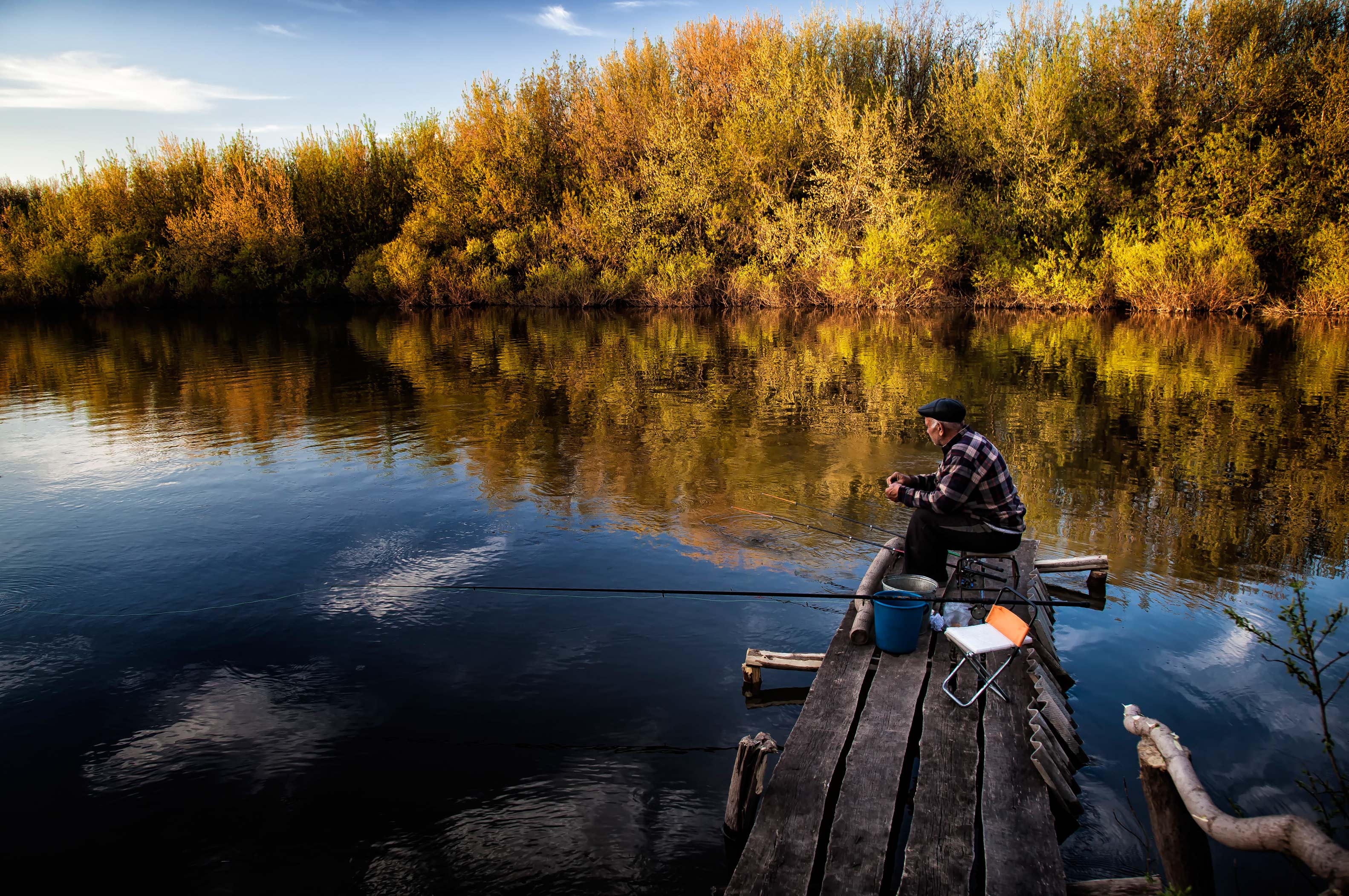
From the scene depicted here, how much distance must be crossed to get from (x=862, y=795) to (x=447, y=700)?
Result: 3.45 m

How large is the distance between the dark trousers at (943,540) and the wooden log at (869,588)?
33 centimetres

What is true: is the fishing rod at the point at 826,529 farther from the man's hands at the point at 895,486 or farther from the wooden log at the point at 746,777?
the wooden log at the point at 746,777

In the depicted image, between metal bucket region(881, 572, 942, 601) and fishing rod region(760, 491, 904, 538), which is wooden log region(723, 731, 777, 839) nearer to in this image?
metal bucket region(881, 572, 942, 601)

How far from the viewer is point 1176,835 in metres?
3.60

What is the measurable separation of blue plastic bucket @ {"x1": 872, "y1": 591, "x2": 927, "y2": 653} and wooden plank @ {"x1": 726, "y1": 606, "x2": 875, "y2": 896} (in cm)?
17

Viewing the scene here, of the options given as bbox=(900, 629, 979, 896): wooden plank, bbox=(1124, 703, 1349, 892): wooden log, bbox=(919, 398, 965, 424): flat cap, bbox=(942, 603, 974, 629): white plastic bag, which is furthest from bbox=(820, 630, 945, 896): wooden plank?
bbox=(919, 398, 965, 424): flat cap

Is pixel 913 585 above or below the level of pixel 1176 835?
above

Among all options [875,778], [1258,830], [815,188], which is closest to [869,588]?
[875,778]

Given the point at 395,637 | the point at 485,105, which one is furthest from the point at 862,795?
the point at 485,105

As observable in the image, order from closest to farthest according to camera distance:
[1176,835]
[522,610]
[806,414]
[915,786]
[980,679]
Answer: [1176,835] → [915,786] → [980,679] → [522,610] → [806,414]

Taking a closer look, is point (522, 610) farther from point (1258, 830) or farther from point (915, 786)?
point (1258, 830)

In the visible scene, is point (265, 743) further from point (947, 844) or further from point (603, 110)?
point (603, 110)

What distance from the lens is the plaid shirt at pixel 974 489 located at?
6.75 meters

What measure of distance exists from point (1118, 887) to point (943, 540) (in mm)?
3468
